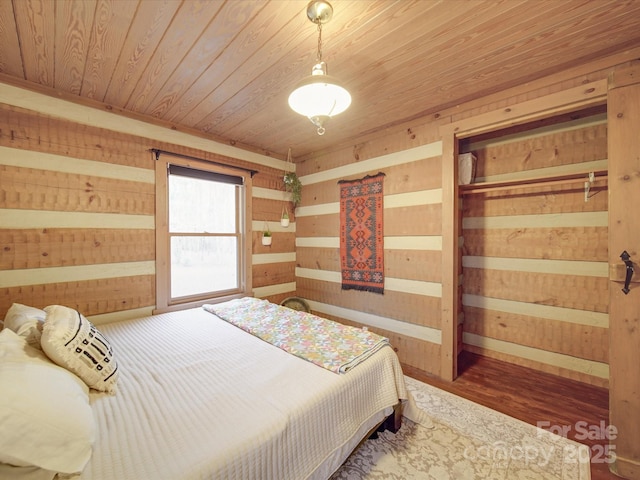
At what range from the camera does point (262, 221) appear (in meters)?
3.46

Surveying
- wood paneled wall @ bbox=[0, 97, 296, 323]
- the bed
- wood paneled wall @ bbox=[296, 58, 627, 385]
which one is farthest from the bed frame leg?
wood paneled wall @ bbox=[0, 97, 296, 323]

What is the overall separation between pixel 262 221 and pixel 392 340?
7.18ft

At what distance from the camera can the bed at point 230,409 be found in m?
0.90

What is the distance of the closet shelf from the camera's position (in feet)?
6.91

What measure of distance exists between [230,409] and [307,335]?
2.80ft

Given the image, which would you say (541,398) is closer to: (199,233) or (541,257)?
(541,257)

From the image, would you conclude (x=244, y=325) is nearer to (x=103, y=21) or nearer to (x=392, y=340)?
(x=392, y=340)

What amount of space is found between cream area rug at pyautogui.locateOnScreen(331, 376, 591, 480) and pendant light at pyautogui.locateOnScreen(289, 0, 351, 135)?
2124mm

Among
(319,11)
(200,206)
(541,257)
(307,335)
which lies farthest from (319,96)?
(541,257)

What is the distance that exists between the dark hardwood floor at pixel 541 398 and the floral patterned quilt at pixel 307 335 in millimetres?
1168

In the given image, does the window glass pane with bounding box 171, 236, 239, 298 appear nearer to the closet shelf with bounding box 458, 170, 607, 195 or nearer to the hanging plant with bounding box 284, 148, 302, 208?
the hanging plant with bounding box 284, 148, 302, 208

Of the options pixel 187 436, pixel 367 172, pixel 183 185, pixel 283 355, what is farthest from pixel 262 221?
pixel 187 436

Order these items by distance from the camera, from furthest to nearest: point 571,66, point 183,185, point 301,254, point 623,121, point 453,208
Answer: point 301,254, point 183,185, point 453,208, point 571,66, point 623,121

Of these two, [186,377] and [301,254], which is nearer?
[186,377]
